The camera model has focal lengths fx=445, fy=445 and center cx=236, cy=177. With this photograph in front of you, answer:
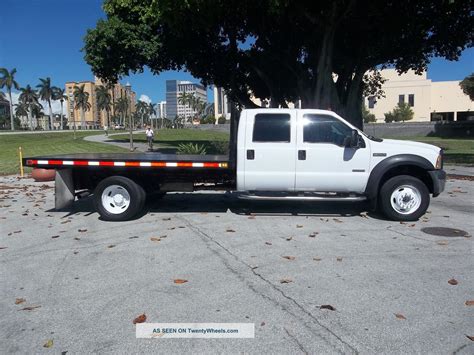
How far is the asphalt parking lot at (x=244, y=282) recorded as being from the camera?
3703 mm

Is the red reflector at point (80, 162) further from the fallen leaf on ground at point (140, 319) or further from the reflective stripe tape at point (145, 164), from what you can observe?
the fallen leaf on ground at point (140, 319)

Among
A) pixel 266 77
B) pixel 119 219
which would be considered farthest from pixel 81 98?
pixel 119 219

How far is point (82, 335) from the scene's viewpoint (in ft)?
12.4

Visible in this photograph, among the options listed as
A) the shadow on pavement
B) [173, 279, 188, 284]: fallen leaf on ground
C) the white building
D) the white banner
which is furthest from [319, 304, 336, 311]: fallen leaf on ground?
the white building

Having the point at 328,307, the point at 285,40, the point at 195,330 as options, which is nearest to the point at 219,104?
the point at 285,40

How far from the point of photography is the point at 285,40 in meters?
22.7

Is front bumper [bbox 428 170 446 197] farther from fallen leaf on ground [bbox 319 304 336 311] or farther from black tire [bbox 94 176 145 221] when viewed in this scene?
black tire [bbox 94 176 145 221]

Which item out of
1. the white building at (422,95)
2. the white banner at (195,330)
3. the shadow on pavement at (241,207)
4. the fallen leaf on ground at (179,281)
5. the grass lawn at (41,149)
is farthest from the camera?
the white building at (422,95)

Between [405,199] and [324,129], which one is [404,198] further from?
[324,129]

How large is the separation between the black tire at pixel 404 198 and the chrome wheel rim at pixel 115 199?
468 centimetres

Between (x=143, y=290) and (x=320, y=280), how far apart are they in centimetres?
196

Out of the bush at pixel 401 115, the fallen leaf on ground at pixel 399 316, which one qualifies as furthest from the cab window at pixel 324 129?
the bush at pixel 401 115

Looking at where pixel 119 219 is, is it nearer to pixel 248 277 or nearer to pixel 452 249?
pixel 248 277

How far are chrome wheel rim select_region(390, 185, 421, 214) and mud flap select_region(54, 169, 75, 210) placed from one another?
5.91 metres
